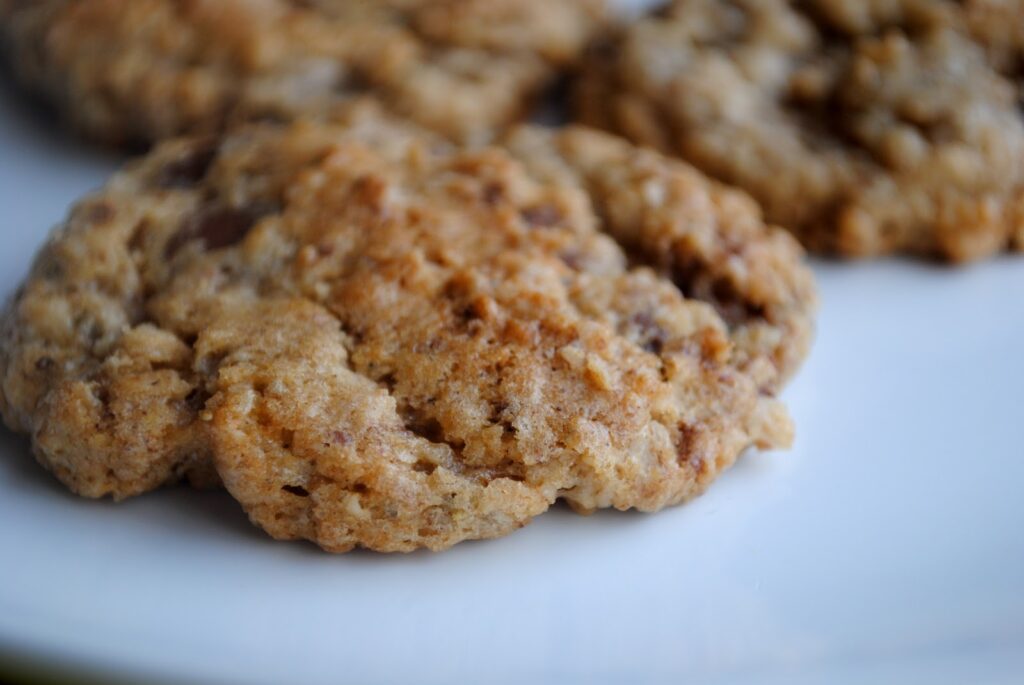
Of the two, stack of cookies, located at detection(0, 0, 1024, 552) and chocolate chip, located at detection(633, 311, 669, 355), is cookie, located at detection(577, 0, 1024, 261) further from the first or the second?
chocolate chip, located at detection(633, 311, 669, 355)

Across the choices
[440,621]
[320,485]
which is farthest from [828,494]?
[320,485]

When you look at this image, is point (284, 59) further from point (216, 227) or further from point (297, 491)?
point (297, 491)

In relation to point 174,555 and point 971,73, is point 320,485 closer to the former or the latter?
point 174,555

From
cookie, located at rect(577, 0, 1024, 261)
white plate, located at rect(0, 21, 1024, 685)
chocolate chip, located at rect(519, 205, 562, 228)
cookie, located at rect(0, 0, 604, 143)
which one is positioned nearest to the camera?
white plate, located at rect(0, 21, 1024, 685)

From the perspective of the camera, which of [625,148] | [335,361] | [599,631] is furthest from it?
[625,148]

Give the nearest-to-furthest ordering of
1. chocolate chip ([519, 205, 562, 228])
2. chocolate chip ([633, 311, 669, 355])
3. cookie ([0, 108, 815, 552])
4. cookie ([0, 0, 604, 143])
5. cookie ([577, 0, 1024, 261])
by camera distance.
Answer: cookie ([0, 108, 815, 552]) < chocolate chip ([633, 311, 669, 355]) < chocolate chip ([519, 205, 562, 228]) < cookie ([577, 0, 1024, 261]) < cookie ([0, 0, 604, 143])

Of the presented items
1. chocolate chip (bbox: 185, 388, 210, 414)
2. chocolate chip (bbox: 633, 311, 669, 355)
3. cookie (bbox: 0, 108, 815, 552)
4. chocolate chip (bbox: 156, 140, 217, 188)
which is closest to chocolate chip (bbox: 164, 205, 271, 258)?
cookie (bbox: 0, 108, 815, 552)

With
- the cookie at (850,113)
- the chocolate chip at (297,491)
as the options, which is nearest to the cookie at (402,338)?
the chocolate chip at (297,491)
